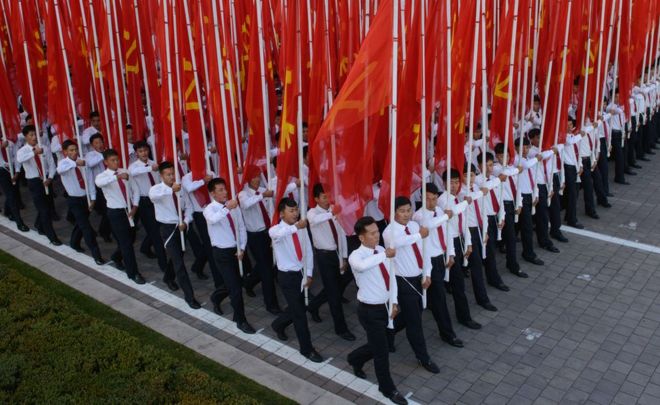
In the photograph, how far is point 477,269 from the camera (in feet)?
24.4

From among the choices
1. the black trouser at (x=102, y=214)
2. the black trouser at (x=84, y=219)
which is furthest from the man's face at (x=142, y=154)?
the black trouser at (x=102, y=214)

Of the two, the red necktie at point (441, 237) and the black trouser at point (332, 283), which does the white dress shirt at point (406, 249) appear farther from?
the black trouser at point (332, 283)

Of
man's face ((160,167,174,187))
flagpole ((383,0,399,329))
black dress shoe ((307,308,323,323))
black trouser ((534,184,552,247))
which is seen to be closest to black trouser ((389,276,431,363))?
flagpole ((383,0,399,329))

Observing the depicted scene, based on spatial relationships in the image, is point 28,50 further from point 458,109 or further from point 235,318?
point 458,109

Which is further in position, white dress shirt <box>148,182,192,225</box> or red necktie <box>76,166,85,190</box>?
red necktie <box>76,166,85,190</box>

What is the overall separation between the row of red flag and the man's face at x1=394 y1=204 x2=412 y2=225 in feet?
1.09

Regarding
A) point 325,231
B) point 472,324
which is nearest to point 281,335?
point 325,231

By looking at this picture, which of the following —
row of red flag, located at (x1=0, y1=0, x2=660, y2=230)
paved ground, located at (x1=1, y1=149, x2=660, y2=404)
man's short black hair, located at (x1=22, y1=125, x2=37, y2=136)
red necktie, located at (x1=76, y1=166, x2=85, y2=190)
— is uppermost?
row of red flag, located at (x1=0, y1=0, x2=660, y2=230)

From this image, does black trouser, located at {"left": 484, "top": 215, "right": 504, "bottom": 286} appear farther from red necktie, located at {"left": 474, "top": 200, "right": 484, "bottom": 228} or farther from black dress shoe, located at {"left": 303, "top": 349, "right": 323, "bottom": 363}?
black dress shoe, located at {"left": 303, "top": 349, "right": 323, "bottom": 363}

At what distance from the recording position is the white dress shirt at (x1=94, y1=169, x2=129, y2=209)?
25.9 feet

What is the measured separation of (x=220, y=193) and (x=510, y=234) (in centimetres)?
362

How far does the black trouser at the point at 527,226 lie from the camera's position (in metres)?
8.51

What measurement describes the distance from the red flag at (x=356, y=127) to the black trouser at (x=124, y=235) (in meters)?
2.85

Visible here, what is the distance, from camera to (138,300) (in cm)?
776
